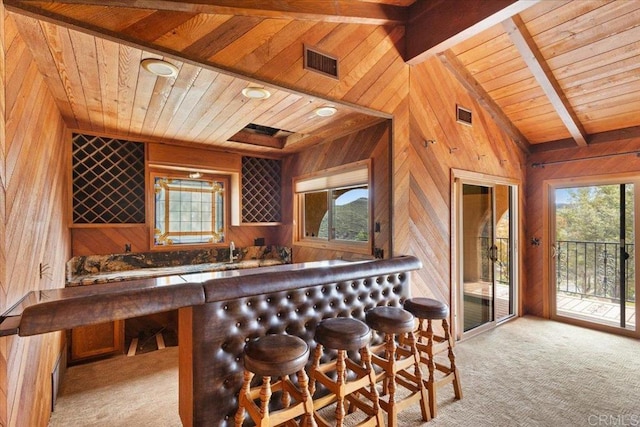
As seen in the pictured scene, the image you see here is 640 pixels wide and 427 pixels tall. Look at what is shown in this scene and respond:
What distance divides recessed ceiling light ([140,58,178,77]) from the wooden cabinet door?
95.6 inches

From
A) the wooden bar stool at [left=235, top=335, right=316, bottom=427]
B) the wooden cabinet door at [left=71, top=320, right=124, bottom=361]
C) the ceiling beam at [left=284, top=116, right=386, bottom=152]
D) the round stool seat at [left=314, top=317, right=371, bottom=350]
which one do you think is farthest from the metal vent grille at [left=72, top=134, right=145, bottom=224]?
the round stool seat at [left=314, top=317, right=371, bottom=350]

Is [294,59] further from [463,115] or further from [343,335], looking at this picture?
[463,115]

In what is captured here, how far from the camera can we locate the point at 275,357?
1452 millimetres

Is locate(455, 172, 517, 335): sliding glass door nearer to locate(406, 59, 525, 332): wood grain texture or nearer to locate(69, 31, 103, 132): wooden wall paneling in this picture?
locate(406, 59, 525, 332): wood grain texture

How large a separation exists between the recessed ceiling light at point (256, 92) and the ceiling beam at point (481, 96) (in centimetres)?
208

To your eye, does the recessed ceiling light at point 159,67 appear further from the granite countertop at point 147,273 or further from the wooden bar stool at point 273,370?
the granite countertop at point 147,273

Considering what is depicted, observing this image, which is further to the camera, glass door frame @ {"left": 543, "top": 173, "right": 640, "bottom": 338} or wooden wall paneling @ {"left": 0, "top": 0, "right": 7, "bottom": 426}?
glass door frame @ {"left": 543, "top": 173, "right": 640, "bottom": 338}

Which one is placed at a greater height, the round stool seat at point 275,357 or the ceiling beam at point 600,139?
the ceiling beam at point 600,139

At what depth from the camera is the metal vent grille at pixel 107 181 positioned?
119 inches

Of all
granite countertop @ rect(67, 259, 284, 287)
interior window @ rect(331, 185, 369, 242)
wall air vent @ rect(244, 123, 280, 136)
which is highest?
wall air vent @ rect(244, 123, 280, 136)

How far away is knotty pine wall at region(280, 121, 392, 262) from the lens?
2.77 metres

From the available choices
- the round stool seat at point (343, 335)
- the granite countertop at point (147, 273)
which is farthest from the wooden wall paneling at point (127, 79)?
the round stool seat at point (343, 335)

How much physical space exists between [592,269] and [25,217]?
5961 mm

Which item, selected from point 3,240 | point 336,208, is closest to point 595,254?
point 336,208
